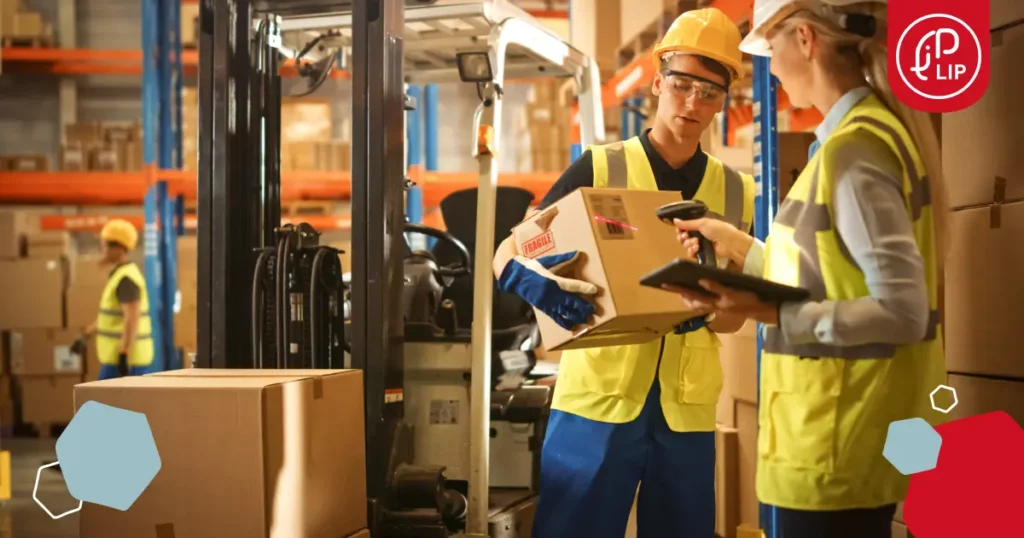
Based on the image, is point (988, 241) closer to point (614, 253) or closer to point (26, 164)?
point (614, 253)

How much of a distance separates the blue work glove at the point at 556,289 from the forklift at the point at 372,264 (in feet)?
2.93

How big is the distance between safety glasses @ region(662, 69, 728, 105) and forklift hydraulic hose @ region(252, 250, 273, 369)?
159cm

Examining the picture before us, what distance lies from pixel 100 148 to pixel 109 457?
373 inches

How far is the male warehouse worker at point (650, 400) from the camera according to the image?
102 inches

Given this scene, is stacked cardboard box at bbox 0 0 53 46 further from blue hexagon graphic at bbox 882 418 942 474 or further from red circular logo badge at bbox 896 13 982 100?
blue hexagon graphic at bbox 882 418 942 474

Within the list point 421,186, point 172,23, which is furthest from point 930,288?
point 172,23

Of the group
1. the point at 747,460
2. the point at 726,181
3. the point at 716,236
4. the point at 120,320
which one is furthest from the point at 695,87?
the point at 120,320

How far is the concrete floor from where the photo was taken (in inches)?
221

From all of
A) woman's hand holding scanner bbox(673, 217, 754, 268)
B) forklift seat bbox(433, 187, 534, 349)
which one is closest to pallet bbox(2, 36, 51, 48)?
forklift seat bbox(433, 187, 534, 349)

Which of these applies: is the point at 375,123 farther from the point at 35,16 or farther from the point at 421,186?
the point at 35,16

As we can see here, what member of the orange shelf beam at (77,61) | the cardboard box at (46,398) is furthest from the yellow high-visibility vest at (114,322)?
the orange shelf beam at (77,61)

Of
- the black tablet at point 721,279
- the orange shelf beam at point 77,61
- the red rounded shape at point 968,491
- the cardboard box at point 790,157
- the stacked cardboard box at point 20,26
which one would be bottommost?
the red rounded shape at point 968,491

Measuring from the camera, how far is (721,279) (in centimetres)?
168

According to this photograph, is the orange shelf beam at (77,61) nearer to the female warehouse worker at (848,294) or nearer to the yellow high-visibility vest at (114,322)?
the yellow high-visibility vest at (114,322)
